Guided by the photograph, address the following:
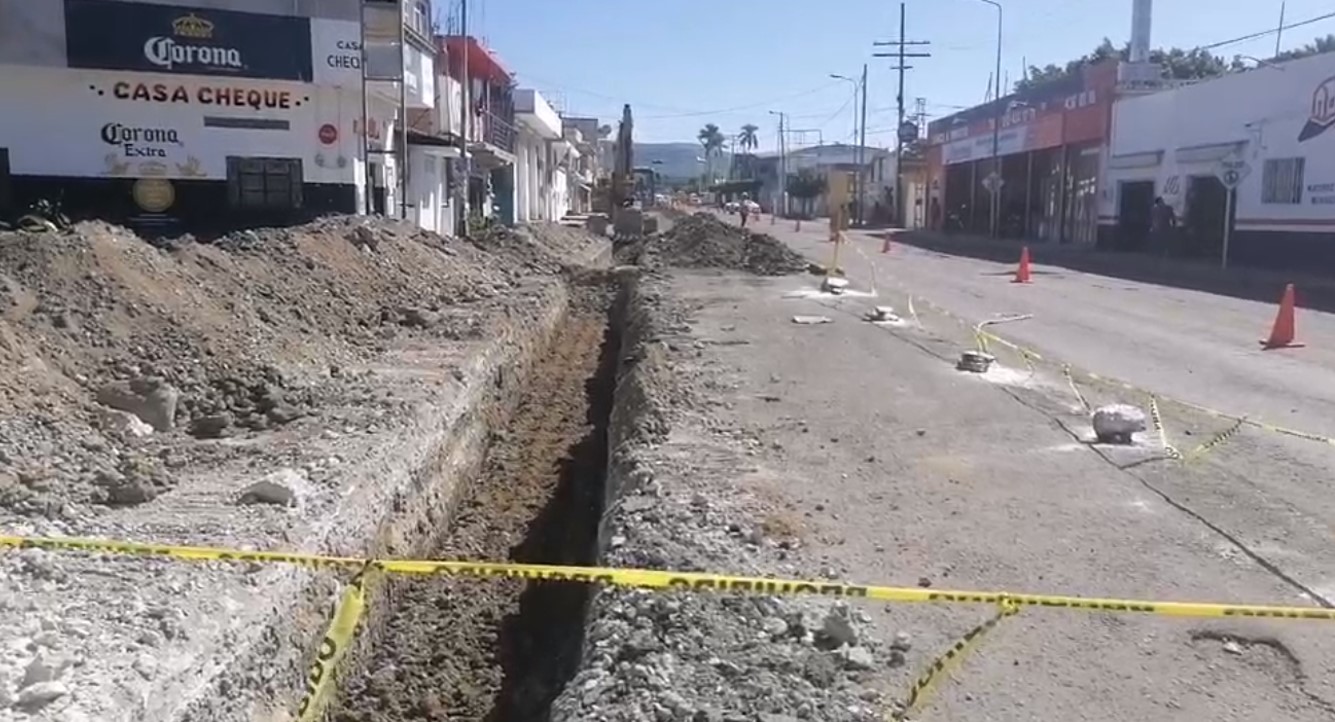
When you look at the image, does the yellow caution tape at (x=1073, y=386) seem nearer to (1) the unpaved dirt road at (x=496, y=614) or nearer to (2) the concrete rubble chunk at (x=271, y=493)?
(1) the unpaved dirt road at (x=496, y=614)

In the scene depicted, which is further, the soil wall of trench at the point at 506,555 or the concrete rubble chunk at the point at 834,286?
the concrete rubble chunk at the point at 834,286

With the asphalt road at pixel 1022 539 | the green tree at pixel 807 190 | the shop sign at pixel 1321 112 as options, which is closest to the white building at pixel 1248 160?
Answer: the shop sign at pixel 1321 112

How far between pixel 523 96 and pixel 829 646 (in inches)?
1953

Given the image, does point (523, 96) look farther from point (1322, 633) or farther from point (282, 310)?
point (1322, 633)

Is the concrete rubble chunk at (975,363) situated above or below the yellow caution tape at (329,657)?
above

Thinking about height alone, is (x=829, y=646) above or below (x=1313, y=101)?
below

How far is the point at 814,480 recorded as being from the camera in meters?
7.82

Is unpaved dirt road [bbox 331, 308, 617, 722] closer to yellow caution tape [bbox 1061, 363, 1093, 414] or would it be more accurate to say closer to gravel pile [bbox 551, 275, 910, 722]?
gravel pile [bbox 551, 275, 910, 722]

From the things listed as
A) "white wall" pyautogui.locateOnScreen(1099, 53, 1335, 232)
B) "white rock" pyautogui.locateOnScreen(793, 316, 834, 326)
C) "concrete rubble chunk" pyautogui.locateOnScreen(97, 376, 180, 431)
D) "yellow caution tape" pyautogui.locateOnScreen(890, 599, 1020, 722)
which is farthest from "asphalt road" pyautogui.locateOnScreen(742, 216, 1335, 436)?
"concrete rubble chunk" pyautogui.locateOnScreen(97, 376, 180, 431)

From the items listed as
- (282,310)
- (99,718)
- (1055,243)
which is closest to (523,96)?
(1055,243)

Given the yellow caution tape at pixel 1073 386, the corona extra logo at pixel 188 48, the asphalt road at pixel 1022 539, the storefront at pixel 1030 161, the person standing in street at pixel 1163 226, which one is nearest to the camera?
the asphalt road at pixel 1022 539

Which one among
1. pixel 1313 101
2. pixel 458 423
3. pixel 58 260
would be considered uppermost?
pixel 1313 101

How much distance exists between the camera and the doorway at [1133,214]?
127 feet

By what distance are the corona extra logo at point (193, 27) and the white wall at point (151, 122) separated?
31.2 inches
